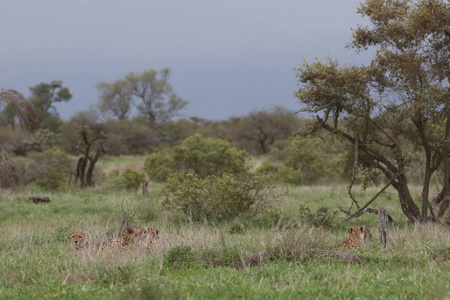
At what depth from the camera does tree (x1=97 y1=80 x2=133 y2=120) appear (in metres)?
73.9

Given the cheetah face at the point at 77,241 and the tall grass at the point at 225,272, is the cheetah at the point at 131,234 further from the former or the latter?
the cheetah face at the point at 77,241

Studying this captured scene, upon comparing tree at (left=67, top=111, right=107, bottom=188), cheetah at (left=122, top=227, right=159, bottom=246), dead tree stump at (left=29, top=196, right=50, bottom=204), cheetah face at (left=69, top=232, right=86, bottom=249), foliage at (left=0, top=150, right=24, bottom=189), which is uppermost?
tree at (left=67, top=111, right=107, bottom=188)

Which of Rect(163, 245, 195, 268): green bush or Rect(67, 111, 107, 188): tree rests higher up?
Rect(67, 111, 107, 188): tree

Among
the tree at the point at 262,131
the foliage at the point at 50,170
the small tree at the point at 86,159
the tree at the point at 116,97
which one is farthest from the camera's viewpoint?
the tree at the point at 116,97

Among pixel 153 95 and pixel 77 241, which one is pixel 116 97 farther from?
pixel 77 241

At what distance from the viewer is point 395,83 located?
41.2ft

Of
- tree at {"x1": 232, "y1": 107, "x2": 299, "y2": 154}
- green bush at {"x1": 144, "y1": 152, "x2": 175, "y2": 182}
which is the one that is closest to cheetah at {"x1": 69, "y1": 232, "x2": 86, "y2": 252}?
green bush at {"x1": 144, "y1": 152, "x2": 175, "y2": 182}

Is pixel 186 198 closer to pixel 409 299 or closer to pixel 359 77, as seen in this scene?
pixel 359 77

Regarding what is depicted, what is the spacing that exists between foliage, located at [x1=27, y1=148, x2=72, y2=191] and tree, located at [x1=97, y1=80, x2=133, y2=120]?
153 feet

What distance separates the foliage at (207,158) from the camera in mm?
26938

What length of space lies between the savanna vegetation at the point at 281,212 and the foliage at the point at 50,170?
78 millimetres

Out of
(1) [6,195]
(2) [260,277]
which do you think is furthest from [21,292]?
(1) [6,195]

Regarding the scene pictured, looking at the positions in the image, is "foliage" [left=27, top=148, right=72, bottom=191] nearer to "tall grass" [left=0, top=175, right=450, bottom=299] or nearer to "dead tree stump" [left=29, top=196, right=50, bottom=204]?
"dead tree stump" [left=29, top=196, right=50, bottom=204]

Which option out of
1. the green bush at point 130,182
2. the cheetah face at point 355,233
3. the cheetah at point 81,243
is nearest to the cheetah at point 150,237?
the cheetah at point 81,243
